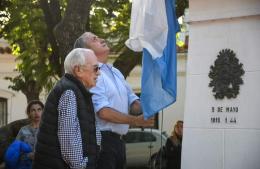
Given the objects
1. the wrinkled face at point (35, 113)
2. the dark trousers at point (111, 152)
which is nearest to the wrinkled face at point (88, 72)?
the dark trousers at point (111, 152)

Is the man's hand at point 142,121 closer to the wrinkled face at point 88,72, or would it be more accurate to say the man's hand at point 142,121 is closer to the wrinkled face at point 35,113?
the wrinkled face at point 88,72

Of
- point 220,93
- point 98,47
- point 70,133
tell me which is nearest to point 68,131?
point 70,133

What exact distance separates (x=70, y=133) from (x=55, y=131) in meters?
0.13

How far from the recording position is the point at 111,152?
504 centimetres

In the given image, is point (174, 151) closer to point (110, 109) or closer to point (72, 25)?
point (72, 25)

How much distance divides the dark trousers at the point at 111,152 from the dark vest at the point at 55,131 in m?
0.52

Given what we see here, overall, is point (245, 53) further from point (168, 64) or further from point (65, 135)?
point (65, 135)

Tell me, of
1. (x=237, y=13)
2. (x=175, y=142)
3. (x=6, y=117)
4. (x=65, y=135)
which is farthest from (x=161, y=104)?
(x=6, y=117)

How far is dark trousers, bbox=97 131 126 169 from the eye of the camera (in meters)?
5.00

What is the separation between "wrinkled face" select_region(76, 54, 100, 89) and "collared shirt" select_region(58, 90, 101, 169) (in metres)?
0.27

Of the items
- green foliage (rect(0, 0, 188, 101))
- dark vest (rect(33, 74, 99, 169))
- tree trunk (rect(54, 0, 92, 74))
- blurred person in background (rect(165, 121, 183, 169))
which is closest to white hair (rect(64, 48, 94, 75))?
dark vest (rect(33, 74, 99, 169))

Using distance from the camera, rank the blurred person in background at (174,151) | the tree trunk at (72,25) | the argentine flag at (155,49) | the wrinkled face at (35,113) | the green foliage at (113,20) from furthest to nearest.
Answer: the green foliage at (113,20) → the blurred person in background at (174,151) → the tree trunk at (72,25) → the wrinkled face at (35,113) → the argentine flag at (155,49)

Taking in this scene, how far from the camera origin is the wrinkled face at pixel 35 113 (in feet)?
24.5

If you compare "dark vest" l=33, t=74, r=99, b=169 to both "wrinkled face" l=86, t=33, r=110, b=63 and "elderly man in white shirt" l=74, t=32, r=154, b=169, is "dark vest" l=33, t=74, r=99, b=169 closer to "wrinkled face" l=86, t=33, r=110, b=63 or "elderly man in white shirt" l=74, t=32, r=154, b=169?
"elderly man in white shirt" l=74, t=32, r=154, b=169
